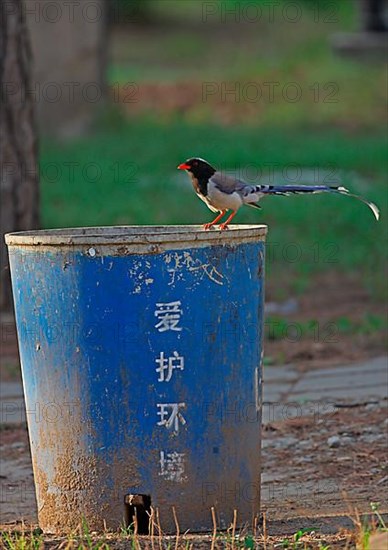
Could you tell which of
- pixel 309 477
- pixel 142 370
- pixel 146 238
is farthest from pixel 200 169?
pixel 309 477

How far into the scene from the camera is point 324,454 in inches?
198

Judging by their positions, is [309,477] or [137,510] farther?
[309,477]

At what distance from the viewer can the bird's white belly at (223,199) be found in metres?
4.11

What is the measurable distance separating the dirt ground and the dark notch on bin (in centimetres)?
18

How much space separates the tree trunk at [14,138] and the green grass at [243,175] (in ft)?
6.58

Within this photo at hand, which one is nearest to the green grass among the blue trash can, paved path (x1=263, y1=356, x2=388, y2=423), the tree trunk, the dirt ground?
paved path (x1=263, y1=356, x2=388, y2=423)

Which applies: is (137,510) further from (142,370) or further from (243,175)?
(243,175)

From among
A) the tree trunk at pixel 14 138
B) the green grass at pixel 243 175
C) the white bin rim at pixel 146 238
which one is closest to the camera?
the white bin rim at pixel 146 238

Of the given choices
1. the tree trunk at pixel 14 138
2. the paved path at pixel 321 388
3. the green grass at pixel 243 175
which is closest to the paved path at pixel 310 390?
the paved path at pixel 321 388

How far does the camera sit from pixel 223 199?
162 inches

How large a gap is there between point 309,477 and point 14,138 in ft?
11.7

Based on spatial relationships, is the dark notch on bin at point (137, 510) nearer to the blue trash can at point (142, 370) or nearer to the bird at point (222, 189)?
the blue trash can at point (142, 370)

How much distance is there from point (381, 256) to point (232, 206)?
4837 mm

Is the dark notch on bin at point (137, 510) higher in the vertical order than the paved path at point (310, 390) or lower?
higher
